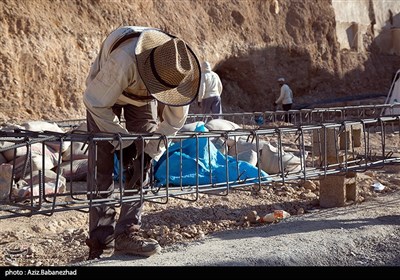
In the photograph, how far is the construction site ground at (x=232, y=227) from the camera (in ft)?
15.6

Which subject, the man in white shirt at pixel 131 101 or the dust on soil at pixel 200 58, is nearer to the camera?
the man in white shirt at pixel 131 101

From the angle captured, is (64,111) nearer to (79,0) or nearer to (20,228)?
(79,0)

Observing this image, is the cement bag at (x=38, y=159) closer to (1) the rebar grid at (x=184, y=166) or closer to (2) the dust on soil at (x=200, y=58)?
(1) the rebar grid at (x=184, y=166)

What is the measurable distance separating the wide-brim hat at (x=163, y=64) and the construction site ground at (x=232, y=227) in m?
1.10

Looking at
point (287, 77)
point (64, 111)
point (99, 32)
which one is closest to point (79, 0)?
point (99, 32)

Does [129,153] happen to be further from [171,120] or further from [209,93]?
[209,93]

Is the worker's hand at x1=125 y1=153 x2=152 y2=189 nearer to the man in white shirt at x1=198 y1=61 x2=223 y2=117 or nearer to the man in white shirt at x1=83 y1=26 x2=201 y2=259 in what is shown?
the man in white shirt at x1=83 y1=26 x2=201 y2=259

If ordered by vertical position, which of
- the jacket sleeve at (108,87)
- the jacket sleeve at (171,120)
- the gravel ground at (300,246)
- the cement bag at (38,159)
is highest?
the jacket sleeve at (108,87)

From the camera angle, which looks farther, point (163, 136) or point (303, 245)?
point (303, 245)

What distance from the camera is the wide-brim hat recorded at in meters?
4.34

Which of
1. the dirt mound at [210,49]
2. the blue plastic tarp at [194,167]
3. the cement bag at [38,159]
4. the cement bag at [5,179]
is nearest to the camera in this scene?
the cement bag at [5,179]

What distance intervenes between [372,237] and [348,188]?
1.92 meters

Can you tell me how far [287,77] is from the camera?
2216 cm

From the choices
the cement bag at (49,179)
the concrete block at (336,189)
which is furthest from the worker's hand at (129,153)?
the concrete block at (336,189)
